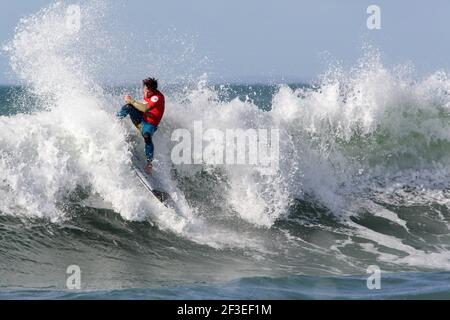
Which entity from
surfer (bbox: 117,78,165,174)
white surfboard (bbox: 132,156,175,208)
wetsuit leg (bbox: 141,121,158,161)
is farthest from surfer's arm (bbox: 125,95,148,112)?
white surfboard (bbox: 132,156,175,208)

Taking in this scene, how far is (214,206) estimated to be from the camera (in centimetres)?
1126

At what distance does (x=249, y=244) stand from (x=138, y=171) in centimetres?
202

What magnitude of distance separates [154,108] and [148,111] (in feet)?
0.33

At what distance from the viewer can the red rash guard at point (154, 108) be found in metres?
10.4

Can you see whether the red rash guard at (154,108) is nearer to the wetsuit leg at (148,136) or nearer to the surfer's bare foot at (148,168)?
the wetsuit leg at (148,136)

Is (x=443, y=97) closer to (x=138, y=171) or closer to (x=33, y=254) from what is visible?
(x=138, y=171)

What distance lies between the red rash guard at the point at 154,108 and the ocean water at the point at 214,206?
648mm

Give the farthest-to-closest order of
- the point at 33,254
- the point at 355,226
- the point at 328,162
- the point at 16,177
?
the point at 328,162, the point at 355,226, the point at 16,177, the point at 33,254

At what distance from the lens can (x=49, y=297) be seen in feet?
23.6

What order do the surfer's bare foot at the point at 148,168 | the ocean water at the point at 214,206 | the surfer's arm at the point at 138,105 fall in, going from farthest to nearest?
the surfer's bare foot at the point at 148,168 < the surfer's arm at the point at 138,105 < the ocean water at the point at 214,206

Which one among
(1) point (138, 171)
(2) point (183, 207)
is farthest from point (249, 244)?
(1) point (138, 171)

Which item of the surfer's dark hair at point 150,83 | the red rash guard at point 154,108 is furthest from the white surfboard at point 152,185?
the surfer's dark hair at point 150,83

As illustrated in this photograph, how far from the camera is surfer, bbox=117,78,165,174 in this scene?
10414 millimetres
